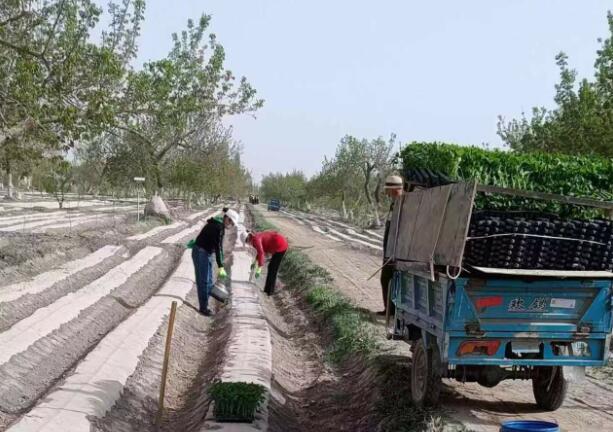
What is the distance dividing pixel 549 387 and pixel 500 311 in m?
1.27

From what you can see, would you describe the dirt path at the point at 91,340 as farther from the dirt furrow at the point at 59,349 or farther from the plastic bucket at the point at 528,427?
the plastic bucket at the point at 528,427

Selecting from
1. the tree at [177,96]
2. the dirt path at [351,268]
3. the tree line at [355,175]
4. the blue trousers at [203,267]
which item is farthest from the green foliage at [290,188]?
the blue trousers at [203,267]

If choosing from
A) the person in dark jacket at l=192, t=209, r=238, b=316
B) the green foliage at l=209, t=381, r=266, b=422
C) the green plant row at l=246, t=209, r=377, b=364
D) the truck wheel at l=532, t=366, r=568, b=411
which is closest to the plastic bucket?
the truck wheel at l=532, t=366, r=568, b=411

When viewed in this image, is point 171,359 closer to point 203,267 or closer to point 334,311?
point 203,267

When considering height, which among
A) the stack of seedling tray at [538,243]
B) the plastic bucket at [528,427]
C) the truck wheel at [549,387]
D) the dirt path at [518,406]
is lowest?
the dirt path at [518,406]

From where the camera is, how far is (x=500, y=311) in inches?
235

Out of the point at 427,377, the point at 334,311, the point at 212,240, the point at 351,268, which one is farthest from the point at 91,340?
the point at 351,268

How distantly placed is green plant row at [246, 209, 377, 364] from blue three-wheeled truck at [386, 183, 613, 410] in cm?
326

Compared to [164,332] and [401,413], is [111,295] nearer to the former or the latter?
[164,332]

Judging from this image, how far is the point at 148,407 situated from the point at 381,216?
44634 millimetres

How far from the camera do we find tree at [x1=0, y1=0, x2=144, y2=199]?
41.2 feet

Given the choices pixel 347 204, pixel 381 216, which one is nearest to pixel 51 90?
pixel 381 216

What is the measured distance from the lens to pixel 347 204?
63.2 meters

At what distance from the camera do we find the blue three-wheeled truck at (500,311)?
5.83m
